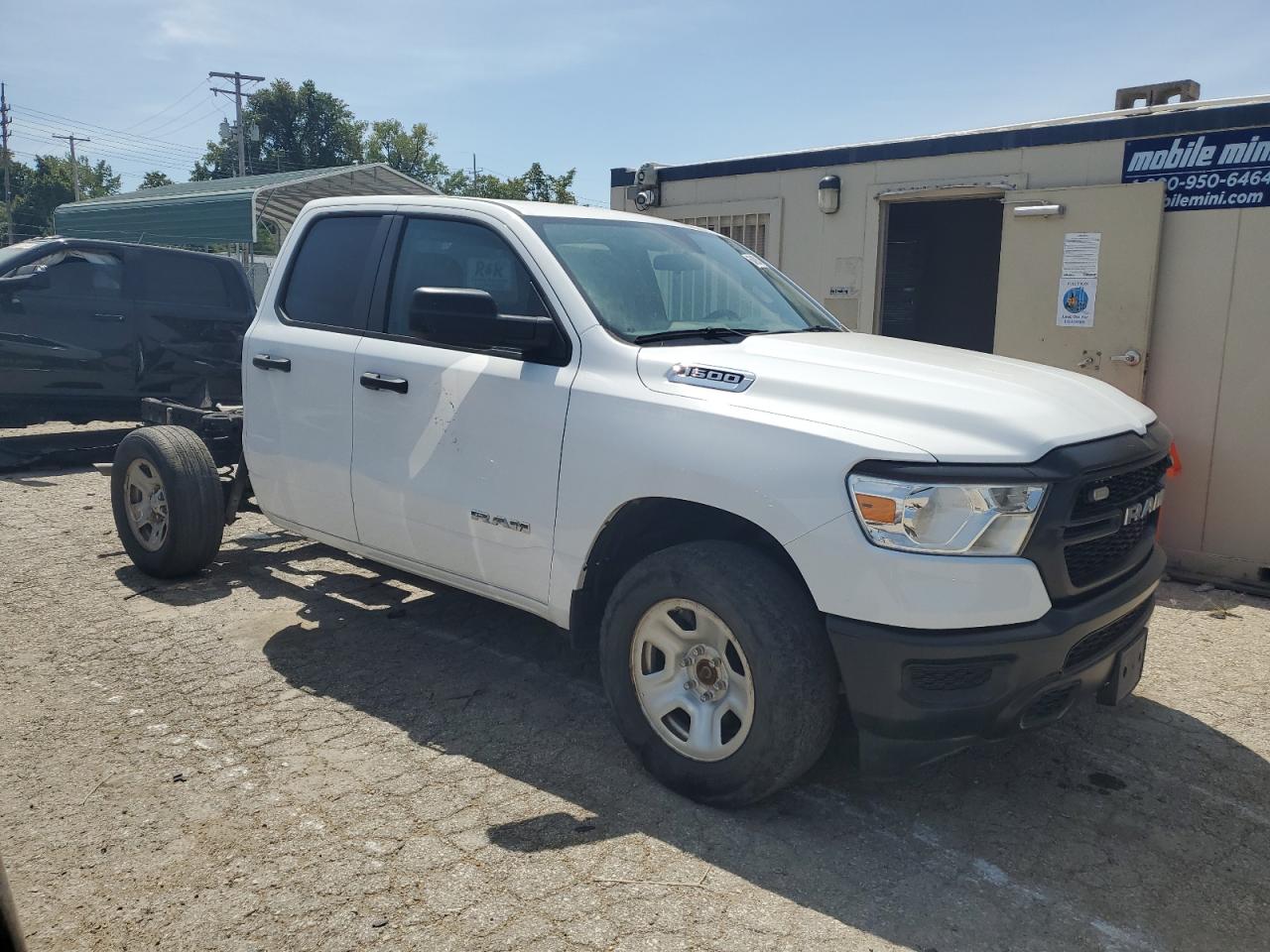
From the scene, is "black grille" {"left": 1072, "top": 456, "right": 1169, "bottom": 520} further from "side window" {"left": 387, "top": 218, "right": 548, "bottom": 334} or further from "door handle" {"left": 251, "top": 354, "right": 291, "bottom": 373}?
"door handle" {"left": 251, "top": 354, "right": 291, "bottom": 373}

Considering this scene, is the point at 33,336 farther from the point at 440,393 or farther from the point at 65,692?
the point at 440,393

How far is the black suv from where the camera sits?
9234mm

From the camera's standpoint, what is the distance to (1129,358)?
6.78 metres

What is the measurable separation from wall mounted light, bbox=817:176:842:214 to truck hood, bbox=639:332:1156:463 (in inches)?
191

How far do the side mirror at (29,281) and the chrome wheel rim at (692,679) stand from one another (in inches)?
327

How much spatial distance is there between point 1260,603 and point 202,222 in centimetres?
1971

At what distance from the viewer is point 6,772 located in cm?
356

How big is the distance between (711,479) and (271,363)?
2573mm

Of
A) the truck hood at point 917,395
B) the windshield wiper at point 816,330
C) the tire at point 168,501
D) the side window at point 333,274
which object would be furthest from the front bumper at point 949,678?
the tire at point 168,501

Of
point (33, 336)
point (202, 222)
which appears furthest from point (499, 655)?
point (202, 222)

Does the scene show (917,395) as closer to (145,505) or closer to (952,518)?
(952,518)

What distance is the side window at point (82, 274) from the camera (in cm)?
Answer: 936

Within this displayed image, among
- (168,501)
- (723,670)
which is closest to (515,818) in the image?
(723,670)

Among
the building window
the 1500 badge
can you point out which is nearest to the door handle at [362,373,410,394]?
the 1500 badge
